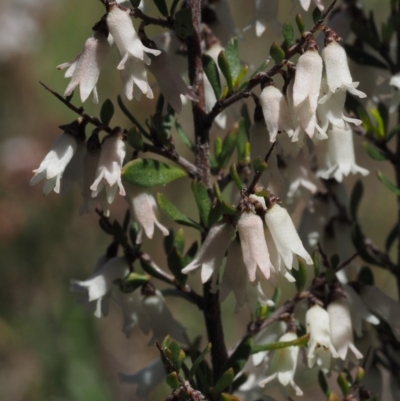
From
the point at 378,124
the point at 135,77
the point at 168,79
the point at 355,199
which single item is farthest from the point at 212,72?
the point at 355,199

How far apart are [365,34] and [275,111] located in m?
0.89

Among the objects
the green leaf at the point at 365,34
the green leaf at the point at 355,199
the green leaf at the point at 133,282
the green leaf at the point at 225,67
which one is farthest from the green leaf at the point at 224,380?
the green leaf at the point at 365,34

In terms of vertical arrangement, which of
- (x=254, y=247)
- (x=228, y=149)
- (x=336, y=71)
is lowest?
(x=228, y=149)

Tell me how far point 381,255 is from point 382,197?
3.06m

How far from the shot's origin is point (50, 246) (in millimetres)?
4660

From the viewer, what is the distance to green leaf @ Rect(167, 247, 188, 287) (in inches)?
72.3

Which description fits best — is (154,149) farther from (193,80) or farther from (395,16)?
(395,16)

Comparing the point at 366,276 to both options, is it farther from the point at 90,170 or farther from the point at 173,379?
the point at 90,170

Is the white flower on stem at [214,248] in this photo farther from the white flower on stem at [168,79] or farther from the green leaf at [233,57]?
the green leaf at [233,57]

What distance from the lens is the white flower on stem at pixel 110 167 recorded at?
5.04 feet

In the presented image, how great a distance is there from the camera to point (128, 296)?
1.93 m

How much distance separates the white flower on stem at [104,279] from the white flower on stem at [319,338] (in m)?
0.49

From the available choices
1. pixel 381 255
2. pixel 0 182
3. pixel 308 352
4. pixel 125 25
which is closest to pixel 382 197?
pixel 0 182

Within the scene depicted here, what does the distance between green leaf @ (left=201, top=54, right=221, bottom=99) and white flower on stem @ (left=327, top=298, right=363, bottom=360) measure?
0.62 metres
